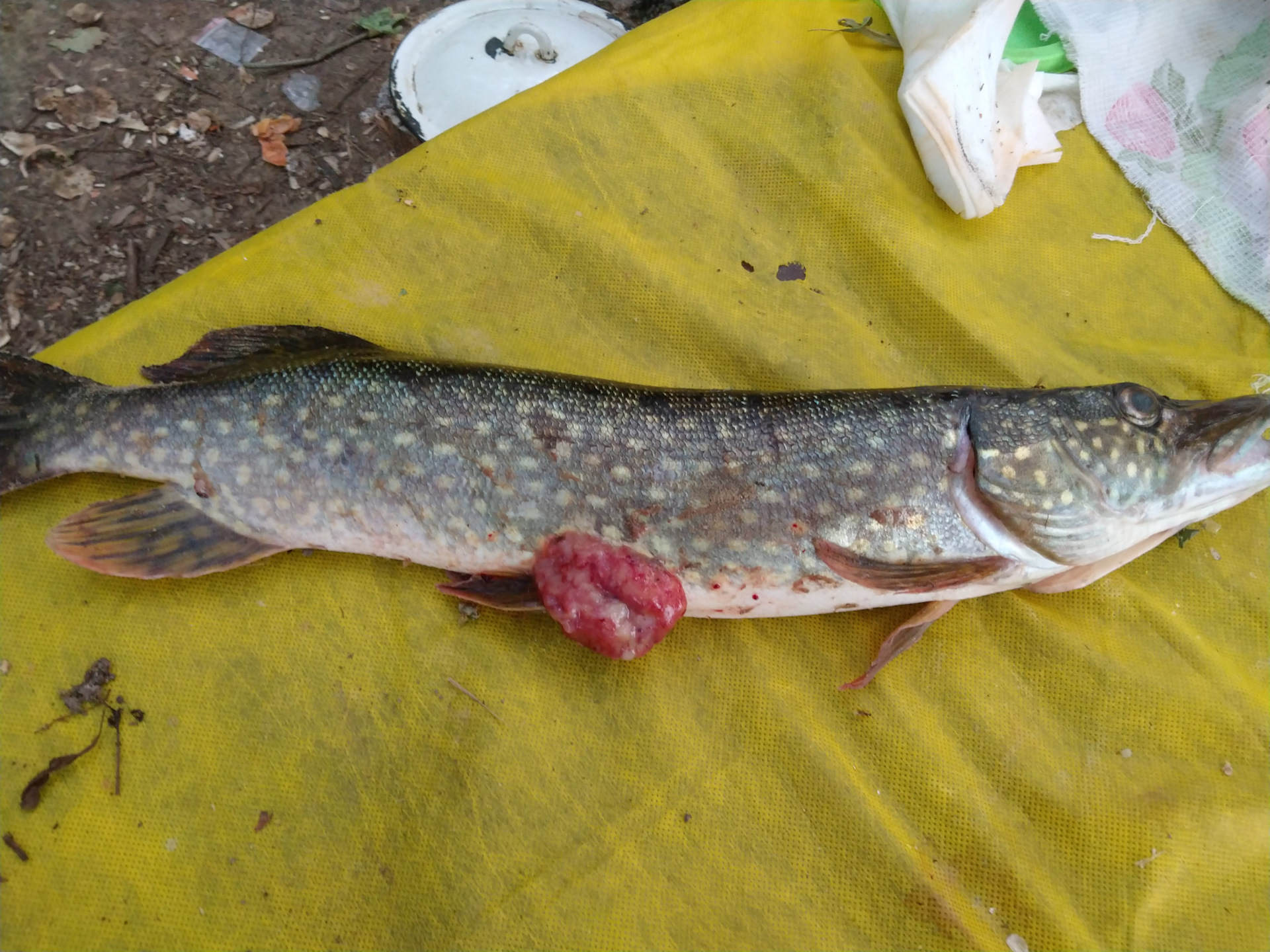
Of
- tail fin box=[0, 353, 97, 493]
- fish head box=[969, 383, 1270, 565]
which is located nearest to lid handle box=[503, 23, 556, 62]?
tail fin box=[0, 353, 97, 493]

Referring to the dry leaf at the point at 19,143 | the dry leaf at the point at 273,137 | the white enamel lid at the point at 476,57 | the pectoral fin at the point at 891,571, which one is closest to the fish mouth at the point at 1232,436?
the pectoral fin at the point at 891,571

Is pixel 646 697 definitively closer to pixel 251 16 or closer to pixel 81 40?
pixel 251 16

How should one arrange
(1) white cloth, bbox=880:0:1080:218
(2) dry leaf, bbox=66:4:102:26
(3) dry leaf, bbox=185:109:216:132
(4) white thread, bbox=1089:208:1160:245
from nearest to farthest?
(1) white cloth, bbox=880:0:1080:218 < (4) white thread, bbox=1089:208:1160:245 < (3) dry leaf, bbox=185:109:216:132 < (2) dry leaf, bbox=66:4:102:26

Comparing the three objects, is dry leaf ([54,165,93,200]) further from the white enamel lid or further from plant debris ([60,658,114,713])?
plant debris ([60,658,114,713])

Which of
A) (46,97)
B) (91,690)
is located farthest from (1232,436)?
(46,97)

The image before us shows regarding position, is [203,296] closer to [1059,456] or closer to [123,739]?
[123,739]

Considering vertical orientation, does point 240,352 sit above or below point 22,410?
above

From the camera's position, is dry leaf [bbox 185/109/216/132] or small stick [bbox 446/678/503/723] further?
dry leaf [bbox 185/109/216/132]
